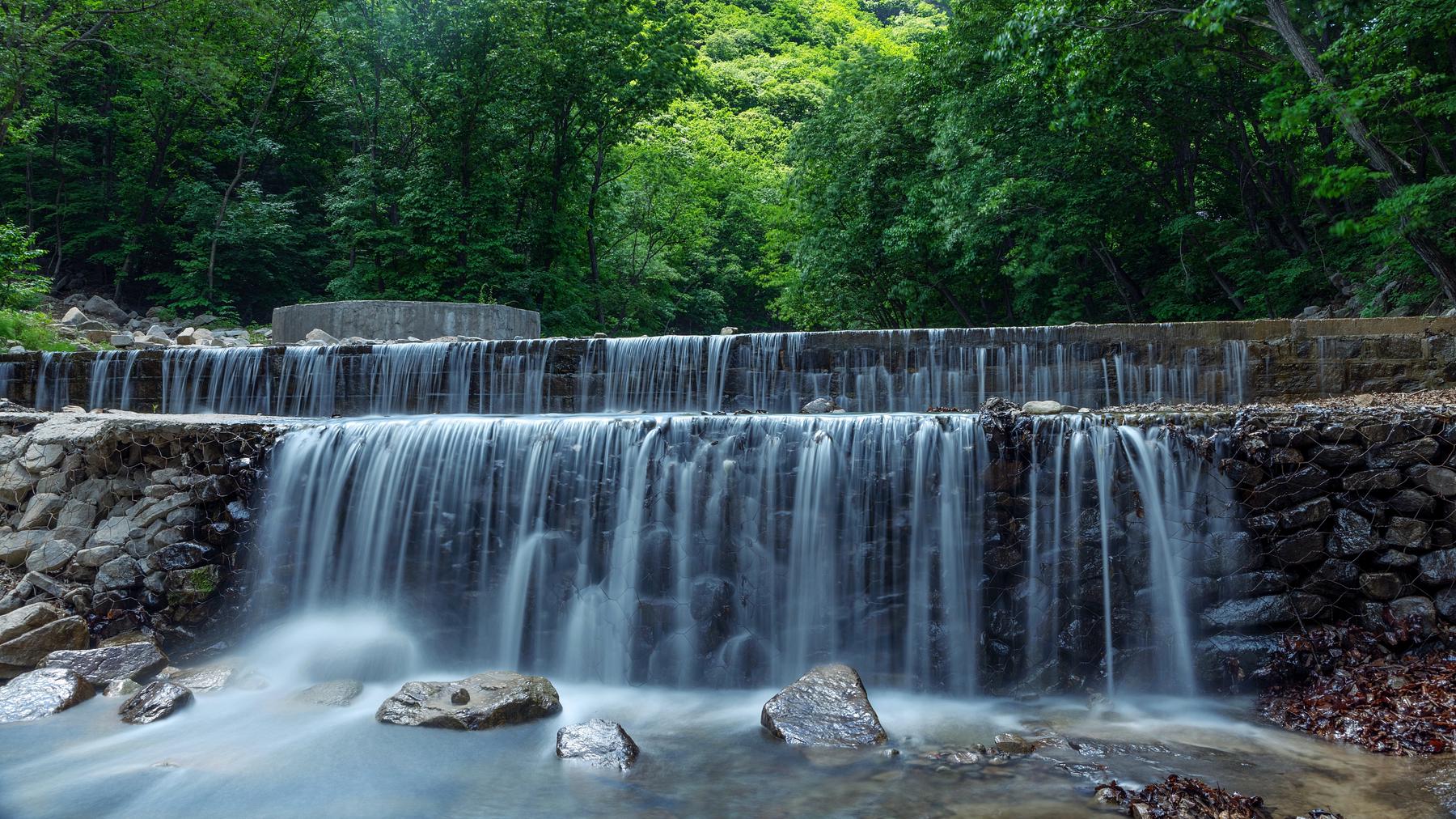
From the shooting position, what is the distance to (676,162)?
2700cm

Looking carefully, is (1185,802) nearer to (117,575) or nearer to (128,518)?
(117,575)

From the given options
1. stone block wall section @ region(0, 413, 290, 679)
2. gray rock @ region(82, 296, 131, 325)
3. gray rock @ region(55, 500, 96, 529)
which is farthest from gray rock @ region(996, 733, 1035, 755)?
gray rock @ region(82, 296, 131, 325)

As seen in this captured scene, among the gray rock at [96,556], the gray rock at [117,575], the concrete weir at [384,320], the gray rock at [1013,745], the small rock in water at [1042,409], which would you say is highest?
the concrete weir at [384,320]

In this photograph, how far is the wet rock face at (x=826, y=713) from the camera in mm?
4910

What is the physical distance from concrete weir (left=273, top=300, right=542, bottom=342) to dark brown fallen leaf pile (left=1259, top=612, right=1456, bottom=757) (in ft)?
44.7

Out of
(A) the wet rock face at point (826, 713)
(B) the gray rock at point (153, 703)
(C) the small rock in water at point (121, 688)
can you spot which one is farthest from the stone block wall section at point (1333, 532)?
(C) the small rock in water at point (121, 688)

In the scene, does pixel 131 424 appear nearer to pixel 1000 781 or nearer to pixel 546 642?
pixel 546 642

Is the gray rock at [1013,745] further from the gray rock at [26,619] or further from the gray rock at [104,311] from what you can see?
the gray rock at [104,311]

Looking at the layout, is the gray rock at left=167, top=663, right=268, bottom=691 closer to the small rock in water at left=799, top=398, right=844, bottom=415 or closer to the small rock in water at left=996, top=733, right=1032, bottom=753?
the small rock in water at left=996, top=733, right=1032, bottom=753

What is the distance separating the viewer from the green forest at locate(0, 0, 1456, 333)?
40.4 ft

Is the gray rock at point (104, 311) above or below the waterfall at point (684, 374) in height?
above

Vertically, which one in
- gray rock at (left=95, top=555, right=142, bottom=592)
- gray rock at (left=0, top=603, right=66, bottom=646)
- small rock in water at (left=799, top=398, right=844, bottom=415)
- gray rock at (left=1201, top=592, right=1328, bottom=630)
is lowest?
gray rock at (left=0, top=603, right=66, bottom=646)

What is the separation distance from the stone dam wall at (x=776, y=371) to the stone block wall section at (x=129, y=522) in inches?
140

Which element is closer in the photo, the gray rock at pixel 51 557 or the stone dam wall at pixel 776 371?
the gray rock at pixel 51 557
